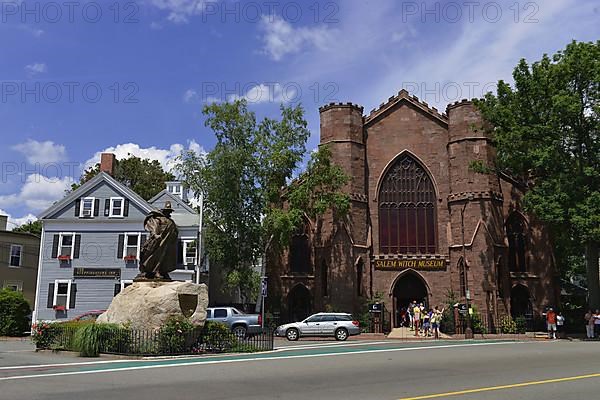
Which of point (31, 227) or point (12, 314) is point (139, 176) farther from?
point (12, 314)

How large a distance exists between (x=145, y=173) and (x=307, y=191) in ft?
79.1

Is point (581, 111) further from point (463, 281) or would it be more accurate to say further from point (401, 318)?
point (401, 318)

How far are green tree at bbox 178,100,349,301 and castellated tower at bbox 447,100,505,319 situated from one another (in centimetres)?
797

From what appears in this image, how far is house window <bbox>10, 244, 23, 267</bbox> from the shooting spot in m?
38.2

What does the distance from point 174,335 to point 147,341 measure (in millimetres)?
802

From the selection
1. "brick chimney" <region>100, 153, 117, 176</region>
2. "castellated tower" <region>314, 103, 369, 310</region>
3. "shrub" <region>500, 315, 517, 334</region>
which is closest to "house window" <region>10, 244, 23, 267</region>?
"brick chimney" <region>100, 153, 117, 176</region>

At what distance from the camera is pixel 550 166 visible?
28391mm

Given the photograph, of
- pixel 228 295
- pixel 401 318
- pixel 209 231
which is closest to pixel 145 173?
pixel 228 295

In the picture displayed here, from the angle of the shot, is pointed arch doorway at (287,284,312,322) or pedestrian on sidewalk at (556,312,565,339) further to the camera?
pointed arch doorway at (287,284,312,322)

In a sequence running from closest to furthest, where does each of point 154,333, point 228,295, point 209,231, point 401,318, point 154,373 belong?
point 154,373, point 154,333, point 209,231, point 401,318, point 228,295

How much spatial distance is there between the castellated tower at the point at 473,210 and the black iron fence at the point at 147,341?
64.4ft

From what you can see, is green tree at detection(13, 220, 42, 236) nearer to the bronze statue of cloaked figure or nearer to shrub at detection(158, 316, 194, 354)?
the bronze statue of cloaked figure

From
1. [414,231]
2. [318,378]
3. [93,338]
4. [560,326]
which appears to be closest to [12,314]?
[93,338]

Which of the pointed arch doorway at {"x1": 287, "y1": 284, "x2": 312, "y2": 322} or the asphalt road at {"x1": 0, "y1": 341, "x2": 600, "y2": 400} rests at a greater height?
the pointed arch doorway at {"x1": 287, "y1": 284, "x2": 312, "y2": 322}
